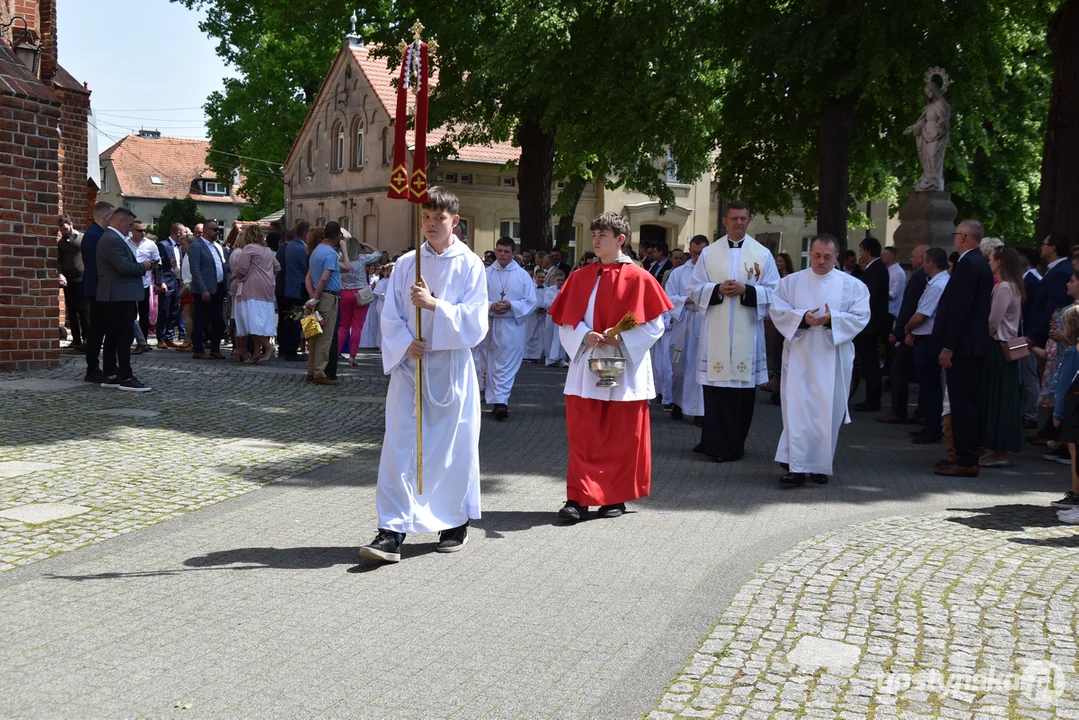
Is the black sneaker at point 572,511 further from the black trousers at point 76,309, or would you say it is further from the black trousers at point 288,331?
the black trousers at point 288,331

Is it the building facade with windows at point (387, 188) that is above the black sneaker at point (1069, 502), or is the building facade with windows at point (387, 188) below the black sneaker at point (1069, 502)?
above

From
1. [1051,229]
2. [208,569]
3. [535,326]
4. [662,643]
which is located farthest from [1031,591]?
[535,326]

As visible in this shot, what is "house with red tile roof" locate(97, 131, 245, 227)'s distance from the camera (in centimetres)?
7962

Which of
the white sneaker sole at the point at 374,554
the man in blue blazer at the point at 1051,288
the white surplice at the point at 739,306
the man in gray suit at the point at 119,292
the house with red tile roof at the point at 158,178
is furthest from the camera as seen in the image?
the house with red tile roof at the point at 158,178

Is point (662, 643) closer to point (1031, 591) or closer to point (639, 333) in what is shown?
point (1031, 591)

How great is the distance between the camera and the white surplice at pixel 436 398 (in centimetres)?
655

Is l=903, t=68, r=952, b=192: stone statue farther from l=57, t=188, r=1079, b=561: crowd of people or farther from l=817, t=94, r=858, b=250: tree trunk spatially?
l=57, t=188, r=1079, b=561: crowd of people

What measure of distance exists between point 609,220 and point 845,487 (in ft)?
9.76

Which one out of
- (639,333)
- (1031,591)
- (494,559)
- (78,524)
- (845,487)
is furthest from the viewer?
(845,487)

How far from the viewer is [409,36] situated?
24.3 metres

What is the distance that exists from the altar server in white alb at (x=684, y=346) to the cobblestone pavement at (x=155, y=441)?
3343mm

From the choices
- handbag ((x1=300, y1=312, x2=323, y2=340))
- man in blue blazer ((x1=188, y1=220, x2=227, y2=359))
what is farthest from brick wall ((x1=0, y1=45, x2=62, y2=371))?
handbag ((x1=300, y1=312, x2=323, y2=340))

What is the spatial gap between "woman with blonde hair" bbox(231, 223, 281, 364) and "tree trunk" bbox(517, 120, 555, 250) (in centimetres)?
881

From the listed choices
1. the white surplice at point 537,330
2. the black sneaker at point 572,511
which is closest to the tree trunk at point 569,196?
the white surplice at point 537,330
